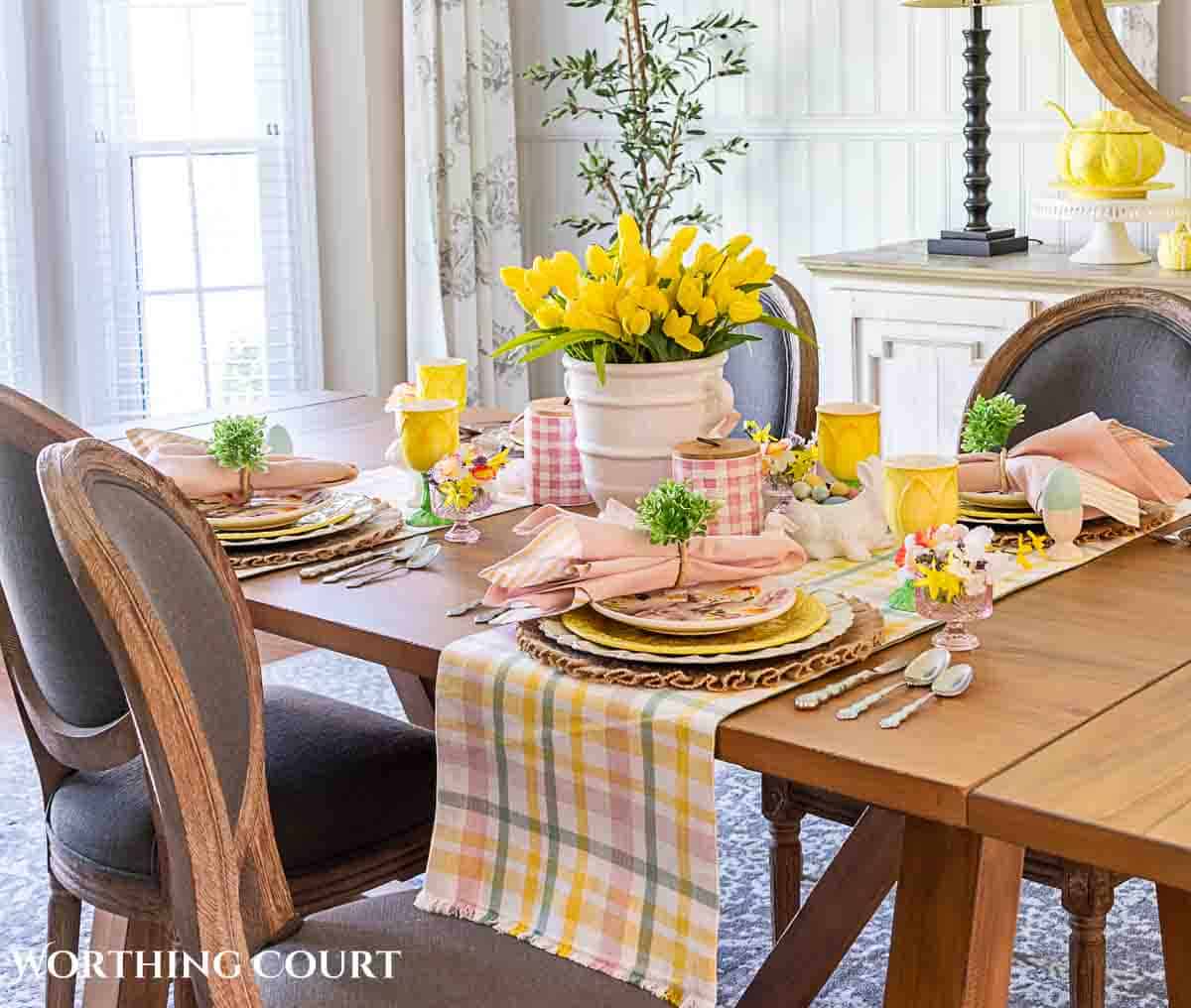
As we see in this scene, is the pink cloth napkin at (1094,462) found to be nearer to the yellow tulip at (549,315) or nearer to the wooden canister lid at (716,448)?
the wooden canister lid at (716,448)

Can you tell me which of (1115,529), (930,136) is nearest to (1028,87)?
(930,136)

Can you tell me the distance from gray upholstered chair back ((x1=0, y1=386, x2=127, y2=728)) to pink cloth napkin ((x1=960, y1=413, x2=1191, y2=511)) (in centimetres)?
97

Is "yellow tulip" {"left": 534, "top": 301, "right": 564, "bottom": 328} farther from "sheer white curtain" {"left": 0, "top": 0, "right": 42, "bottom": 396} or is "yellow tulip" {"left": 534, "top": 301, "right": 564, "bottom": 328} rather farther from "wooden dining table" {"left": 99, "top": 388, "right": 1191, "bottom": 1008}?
"sheer white curtain" {"left": 0, "top": 0, "right": 42, "bottom": 396}

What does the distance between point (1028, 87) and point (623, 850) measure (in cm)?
311

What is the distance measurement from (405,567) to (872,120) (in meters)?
2.94

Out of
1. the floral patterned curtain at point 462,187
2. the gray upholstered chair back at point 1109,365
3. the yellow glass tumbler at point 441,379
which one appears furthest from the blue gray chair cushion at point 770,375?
the floral patterned curtain at point 462,187

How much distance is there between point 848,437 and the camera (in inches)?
77.3

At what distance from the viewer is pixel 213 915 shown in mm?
1308

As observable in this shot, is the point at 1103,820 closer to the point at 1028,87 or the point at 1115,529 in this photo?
the point at 1115,529

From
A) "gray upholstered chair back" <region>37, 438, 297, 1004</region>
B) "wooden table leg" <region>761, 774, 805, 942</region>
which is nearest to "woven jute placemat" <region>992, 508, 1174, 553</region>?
"wooden table leg" <region>761, 774, 805, 942</region>

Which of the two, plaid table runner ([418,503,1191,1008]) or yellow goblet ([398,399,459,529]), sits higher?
yellow goblet ([398,399,459,529])

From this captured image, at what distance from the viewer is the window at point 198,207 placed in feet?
14.9

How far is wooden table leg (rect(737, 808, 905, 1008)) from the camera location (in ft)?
5.95

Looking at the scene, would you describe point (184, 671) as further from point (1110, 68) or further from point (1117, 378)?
point (1110, 68)
